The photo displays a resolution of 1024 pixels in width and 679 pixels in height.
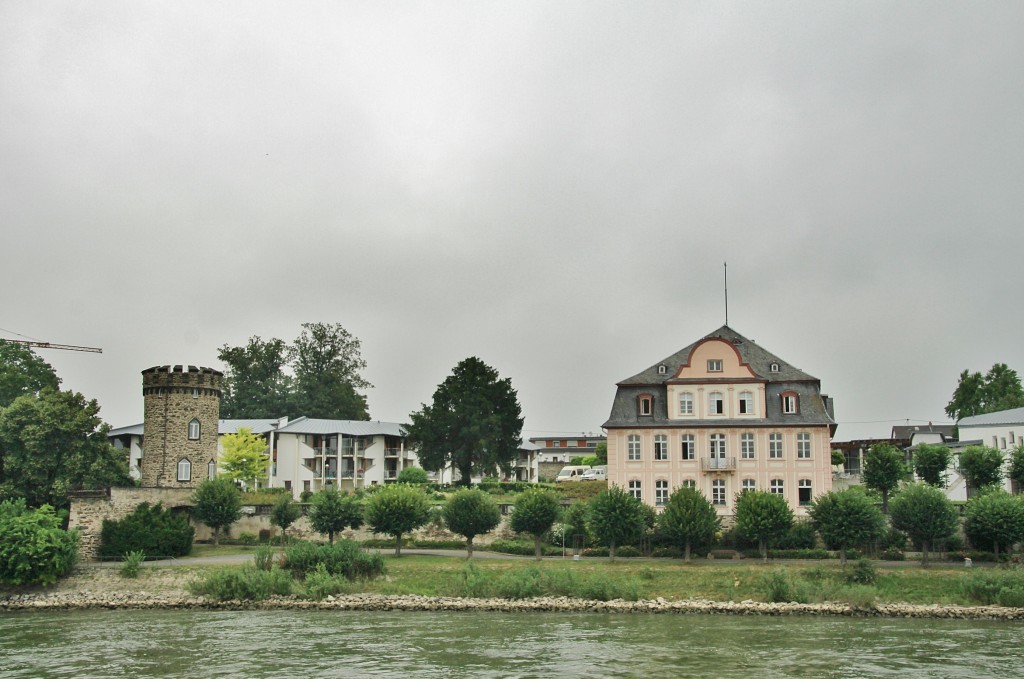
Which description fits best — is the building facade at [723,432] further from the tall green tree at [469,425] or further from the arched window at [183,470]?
the arched window at [183,470]

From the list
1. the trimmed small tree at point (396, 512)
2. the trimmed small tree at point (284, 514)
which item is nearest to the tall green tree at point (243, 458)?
the trimmed small tree at point (284, 514)

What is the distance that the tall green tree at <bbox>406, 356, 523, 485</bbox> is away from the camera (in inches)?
2589

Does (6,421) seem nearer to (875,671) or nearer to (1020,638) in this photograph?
(875,671)

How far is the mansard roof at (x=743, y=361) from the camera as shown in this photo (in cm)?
4922

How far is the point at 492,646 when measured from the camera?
93.6ft

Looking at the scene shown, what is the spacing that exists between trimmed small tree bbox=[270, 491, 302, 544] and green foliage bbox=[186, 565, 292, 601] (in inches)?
367

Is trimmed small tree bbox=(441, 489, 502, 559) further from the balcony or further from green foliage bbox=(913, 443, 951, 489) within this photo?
green foliage bbox=(913, 443, 951, 489)

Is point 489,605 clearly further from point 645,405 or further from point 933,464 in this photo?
point 933,464

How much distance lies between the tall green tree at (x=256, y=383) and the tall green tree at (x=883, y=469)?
184 feet

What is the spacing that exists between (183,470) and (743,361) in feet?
98.2

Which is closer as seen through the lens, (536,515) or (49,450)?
(536,515)

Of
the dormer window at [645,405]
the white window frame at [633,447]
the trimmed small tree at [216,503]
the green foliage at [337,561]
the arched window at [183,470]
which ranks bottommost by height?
the green foliage at [337,561]

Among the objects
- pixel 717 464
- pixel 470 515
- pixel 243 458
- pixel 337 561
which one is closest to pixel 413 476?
pixel 243 458

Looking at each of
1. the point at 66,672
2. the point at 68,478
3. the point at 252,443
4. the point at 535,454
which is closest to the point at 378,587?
the point at 66,672
